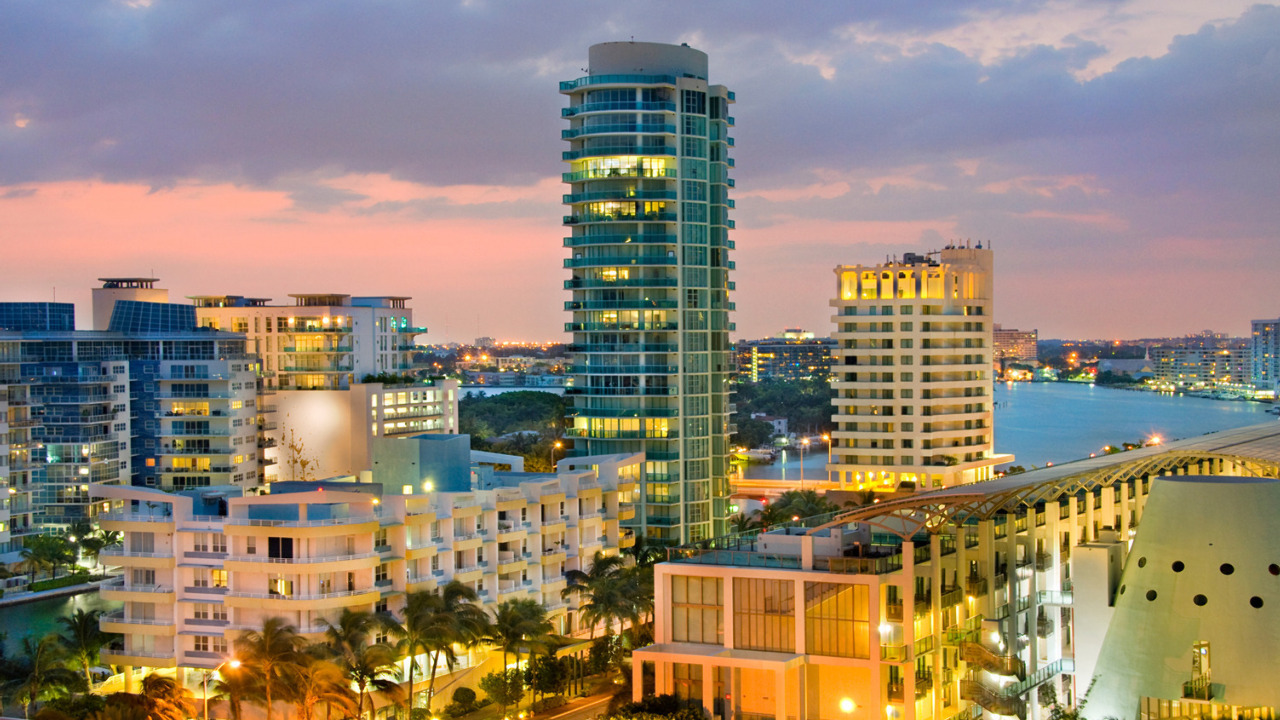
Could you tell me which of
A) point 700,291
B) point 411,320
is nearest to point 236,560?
point 700,291

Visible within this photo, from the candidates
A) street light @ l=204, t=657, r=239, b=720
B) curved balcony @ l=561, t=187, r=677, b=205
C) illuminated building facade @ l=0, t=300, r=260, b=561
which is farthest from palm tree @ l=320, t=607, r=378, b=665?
illuminated building facade @ l=0, t=300, r=260, b=561

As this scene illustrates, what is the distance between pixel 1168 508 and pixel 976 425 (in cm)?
4999

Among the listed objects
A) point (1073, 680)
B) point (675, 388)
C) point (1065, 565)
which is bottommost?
point (1073, 680)

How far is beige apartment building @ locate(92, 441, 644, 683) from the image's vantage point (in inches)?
1665

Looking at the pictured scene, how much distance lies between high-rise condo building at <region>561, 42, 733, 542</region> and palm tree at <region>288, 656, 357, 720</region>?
3200cm

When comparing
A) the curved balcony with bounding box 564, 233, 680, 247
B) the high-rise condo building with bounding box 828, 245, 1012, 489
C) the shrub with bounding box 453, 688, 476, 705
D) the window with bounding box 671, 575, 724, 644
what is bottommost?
the shrub with bounding box 453, 688, 476, 705

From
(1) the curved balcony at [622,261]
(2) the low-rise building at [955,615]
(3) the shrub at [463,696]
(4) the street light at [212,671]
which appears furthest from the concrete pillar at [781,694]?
(1) the curved balcony at [622,261]

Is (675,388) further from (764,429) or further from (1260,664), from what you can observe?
(764,429)

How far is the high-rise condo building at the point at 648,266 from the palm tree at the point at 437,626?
26.3 meters

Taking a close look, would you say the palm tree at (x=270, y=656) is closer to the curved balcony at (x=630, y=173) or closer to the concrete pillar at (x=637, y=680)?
the concrete pillar at (x=637, y=680)

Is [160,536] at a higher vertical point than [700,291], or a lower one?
lower

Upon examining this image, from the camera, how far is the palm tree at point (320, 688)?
37.0 metres

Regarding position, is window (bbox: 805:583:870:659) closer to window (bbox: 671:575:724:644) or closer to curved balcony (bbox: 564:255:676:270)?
window (bbox: 671:575:724:644)

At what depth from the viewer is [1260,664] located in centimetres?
3562
